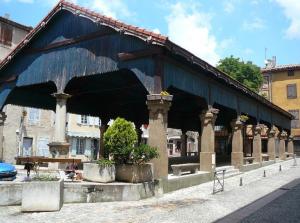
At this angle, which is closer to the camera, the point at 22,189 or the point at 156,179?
the point at 22,189

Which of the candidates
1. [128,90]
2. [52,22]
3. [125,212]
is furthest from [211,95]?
[125,212]

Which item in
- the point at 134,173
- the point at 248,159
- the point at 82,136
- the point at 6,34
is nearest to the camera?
the point at 134,173

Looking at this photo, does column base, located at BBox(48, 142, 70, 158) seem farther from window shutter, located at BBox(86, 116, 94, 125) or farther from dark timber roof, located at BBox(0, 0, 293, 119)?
window shutter, located at BBox(86, 116, 94, 125)

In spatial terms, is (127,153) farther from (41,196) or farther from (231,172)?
(231,172)

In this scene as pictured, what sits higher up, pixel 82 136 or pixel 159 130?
pixel 82 136

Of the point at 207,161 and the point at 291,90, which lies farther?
the point at 291,90

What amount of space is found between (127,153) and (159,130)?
1633 millimetres

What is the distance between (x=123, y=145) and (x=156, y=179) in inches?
76.4

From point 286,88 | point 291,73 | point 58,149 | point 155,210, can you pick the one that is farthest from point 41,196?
point 291,73

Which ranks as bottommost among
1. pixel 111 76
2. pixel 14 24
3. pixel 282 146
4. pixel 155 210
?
pixel 155 210

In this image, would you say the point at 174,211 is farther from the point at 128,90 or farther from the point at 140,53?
the point at 128,90

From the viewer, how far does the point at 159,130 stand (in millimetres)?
13281

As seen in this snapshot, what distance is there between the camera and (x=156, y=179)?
13094 millimetres

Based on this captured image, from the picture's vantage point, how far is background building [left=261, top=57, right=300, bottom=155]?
162 feet
